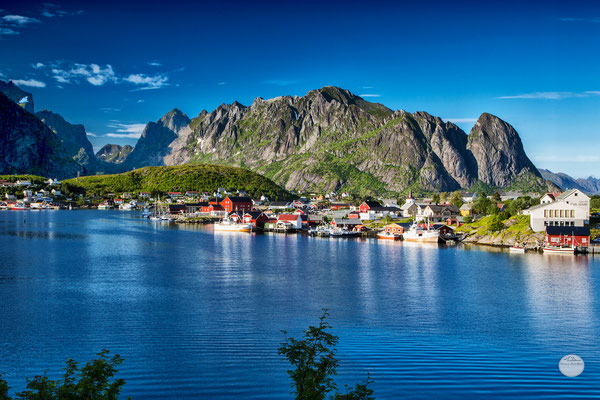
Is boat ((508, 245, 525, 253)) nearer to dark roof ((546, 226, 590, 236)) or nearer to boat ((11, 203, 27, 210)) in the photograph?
dark roof ((546, 226, 590, 236))

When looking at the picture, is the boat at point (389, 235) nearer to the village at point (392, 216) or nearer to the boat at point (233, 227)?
the village at point (392, 216)

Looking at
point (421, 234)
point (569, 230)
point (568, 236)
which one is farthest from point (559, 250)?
point (421, 234)

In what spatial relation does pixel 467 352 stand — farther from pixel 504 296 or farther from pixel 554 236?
pixel 554 236

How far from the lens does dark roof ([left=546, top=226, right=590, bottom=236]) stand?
62.0 metres

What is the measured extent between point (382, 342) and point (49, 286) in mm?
27909

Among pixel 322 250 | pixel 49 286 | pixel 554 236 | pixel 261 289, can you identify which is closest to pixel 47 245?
pixel 49 286

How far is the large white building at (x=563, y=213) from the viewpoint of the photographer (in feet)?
221

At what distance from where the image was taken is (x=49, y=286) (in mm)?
37125

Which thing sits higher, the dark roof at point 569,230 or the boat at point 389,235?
the dark roof at point 569,230

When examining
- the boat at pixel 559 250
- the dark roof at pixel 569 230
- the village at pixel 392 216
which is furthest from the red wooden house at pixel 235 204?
the boat at pixel 559 250

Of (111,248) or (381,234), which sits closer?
(111,248)

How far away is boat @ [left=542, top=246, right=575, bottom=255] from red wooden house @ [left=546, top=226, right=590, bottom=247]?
1307mm

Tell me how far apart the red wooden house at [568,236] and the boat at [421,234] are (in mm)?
18909

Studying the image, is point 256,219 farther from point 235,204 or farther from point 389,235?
point 235,204
